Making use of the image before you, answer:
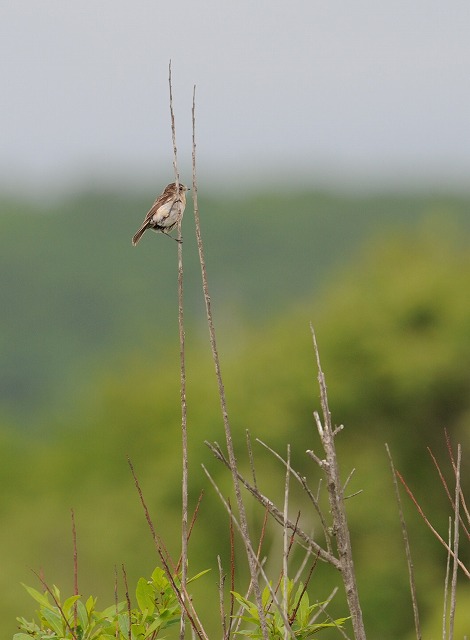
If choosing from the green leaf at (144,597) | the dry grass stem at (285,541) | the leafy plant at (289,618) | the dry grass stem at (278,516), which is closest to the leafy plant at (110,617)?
the green leaf at (144,597)

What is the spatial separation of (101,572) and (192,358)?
130 feet

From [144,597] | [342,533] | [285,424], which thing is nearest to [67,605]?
[144,597]

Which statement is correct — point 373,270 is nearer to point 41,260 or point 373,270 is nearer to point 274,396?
point 274,396

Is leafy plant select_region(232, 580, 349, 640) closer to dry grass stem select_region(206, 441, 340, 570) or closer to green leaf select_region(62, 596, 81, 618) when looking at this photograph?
dry grass stem select_region(206, 441, 340, 570)

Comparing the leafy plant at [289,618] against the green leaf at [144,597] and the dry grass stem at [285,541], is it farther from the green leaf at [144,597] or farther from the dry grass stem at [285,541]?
the green leaf at [144,597]

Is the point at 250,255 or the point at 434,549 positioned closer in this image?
the point at 434,549

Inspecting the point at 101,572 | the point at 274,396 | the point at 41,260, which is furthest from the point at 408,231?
the point at 41,260

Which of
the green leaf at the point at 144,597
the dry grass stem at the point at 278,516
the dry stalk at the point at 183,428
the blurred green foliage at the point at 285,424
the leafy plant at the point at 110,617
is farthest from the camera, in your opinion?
the blurred green foliage at the point at 285,424

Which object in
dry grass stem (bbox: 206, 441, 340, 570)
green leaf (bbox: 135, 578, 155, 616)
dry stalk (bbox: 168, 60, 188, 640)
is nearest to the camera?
dry grass stem (bbox: 206, 441, 340, 570)

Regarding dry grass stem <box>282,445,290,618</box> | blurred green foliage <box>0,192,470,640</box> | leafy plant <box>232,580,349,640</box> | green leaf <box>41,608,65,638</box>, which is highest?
dry grass stem <box>282,445,290,618</box>

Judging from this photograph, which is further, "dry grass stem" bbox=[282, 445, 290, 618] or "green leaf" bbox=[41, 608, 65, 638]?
"green leaf" bbox=[41, 608, 65, 638]

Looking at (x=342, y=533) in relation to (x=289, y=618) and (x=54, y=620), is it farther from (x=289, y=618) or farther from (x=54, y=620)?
(x=54, y=620)

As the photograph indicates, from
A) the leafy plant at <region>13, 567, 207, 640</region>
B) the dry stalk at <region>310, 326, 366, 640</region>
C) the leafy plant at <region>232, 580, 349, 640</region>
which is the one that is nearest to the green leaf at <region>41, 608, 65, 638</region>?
the leafy plant at <region>13, 567, 207, 640</region>

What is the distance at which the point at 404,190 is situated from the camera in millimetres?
184125
